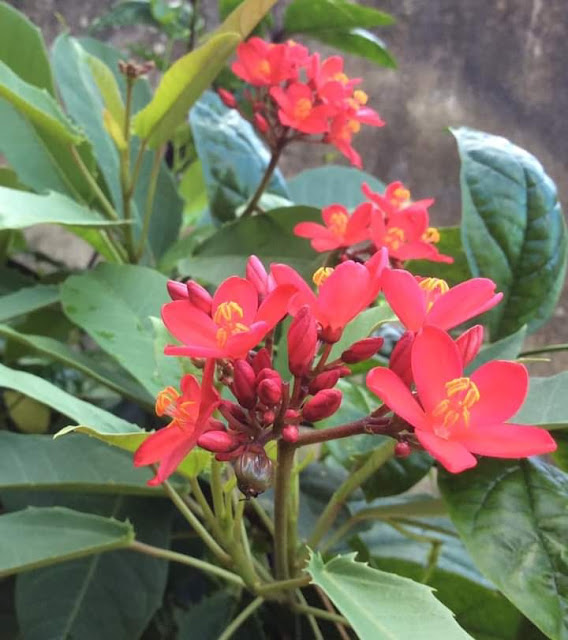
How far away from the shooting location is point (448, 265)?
73cm

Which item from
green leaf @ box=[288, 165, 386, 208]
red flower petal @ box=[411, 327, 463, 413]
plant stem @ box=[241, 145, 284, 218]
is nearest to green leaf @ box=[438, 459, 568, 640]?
red flower petal @ box=[411, 327, 463, 413]

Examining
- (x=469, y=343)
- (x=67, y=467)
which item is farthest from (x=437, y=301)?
(x=67, y=467)

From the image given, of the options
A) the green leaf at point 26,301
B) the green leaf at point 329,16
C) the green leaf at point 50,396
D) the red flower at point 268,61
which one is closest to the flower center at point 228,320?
the green leaf at point 50,396

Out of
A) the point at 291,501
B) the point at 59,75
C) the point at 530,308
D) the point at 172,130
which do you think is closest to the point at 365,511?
the point at 291,501

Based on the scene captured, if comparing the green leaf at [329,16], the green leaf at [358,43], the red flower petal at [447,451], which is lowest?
the red flower petal at [447,451]

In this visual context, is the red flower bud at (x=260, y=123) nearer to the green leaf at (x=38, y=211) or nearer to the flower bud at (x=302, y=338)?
the green leaf at (x=38, y=211)

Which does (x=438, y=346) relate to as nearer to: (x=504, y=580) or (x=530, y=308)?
(x=504, y=580)

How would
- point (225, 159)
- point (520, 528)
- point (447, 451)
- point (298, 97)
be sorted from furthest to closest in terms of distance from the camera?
point (225, 159) → point (298, 97) → point (520, 528) → point (447, 451)

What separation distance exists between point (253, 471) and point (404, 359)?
0.33 ft

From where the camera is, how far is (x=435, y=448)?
1.09ft

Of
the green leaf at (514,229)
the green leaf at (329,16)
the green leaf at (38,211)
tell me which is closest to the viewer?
the green leaf at (38,211)

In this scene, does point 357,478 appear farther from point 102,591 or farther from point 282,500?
point 102,591

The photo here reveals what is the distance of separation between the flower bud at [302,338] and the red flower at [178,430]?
0.16 feet

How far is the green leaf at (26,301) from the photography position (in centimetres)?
63
